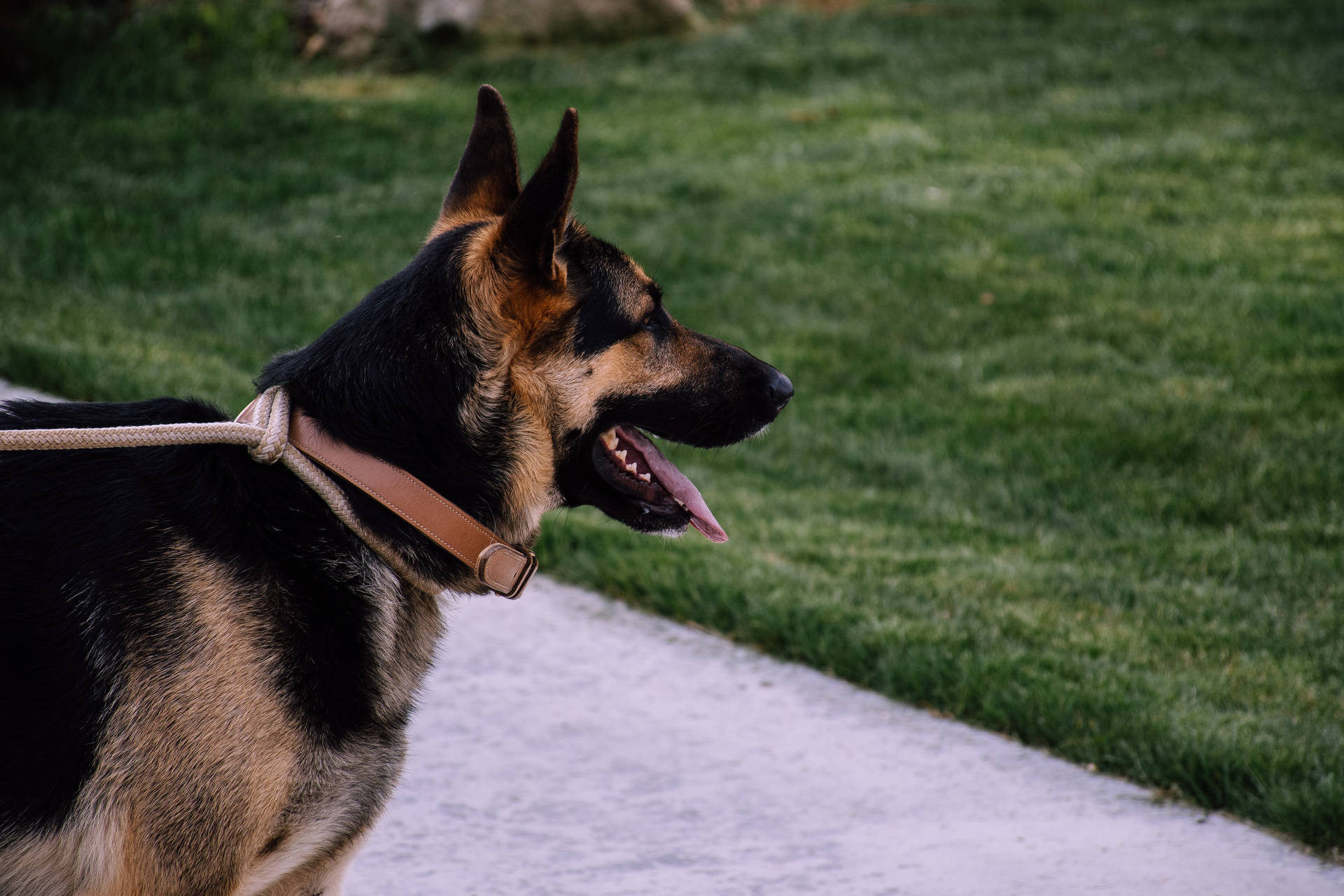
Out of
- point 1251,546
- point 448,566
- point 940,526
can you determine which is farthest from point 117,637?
point 1251,546

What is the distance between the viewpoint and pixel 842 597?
191 inches

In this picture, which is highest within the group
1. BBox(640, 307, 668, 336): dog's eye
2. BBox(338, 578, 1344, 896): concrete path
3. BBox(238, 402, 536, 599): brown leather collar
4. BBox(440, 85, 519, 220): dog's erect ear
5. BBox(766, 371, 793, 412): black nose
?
BBox(440, 85, 519, 220): dog's erect ear

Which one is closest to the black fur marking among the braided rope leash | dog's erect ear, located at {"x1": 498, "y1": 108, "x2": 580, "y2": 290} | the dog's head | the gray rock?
the dog's head

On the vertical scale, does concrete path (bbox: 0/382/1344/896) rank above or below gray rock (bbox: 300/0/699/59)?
below

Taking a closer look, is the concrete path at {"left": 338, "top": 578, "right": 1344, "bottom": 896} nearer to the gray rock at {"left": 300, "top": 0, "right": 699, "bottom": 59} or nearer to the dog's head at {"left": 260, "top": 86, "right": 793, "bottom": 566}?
the dog's head at {"left": 260, "top": 86, "right": 793, "bottom": 566}

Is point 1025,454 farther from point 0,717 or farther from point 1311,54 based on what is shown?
point 1311,54

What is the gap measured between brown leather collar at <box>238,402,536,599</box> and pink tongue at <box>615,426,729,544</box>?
516mm

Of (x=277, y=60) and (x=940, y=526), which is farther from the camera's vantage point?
(x=277, y=60)

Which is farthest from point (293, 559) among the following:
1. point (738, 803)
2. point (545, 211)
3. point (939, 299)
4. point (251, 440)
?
point (939, 299)

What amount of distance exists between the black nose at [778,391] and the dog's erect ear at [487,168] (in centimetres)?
76

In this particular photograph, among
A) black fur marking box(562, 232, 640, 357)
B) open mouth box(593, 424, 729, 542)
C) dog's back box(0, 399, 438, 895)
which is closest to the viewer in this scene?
dog's back box(0, 399, 438, 895)

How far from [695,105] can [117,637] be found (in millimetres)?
10976

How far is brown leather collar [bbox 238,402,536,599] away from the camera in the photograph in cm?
248

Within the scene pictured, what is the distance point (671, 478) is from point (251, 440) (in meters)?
0.99
